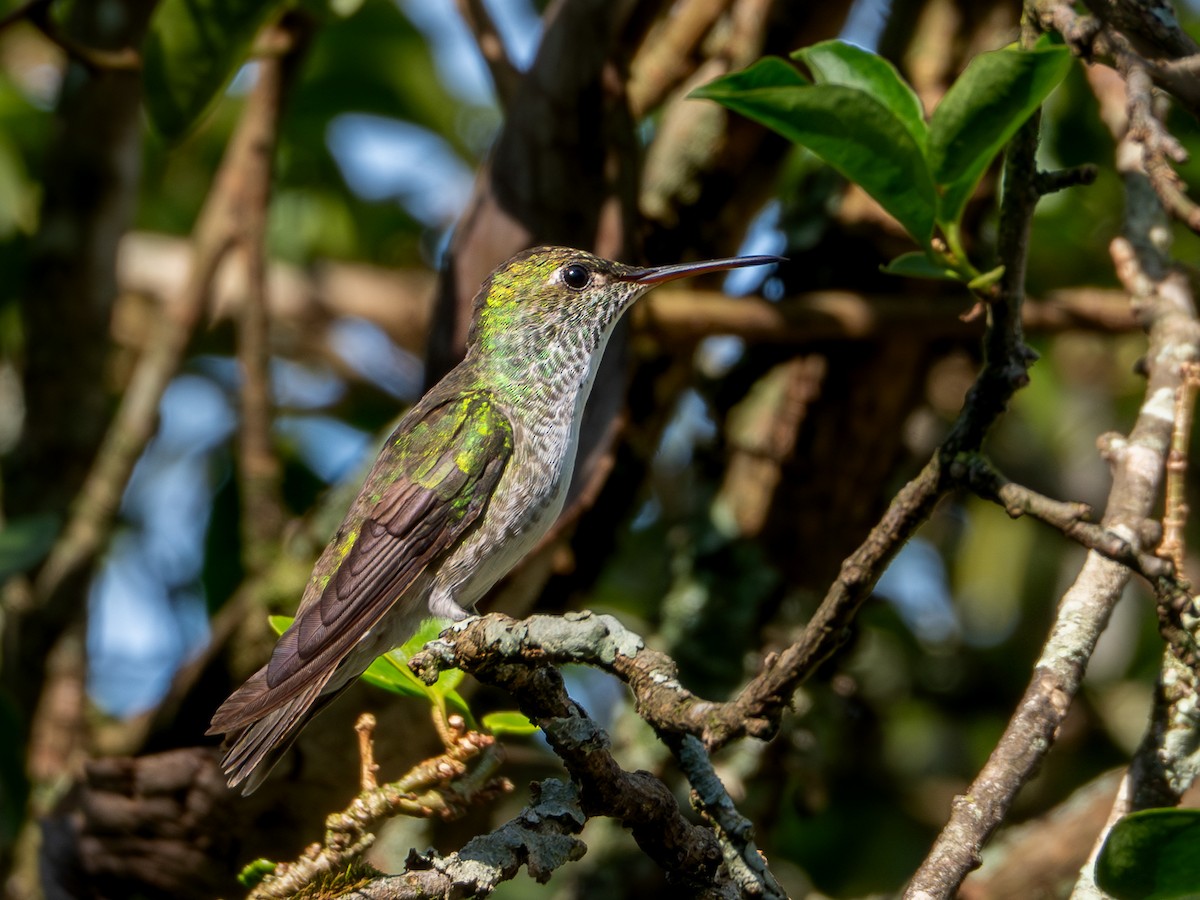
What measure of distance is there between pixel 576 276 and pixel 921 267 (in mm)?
1198

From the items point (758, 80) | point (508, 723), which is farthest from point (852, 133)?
point (508, 723)

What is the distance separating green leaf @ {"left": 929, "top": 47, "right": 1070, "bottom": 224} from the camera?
2.00m

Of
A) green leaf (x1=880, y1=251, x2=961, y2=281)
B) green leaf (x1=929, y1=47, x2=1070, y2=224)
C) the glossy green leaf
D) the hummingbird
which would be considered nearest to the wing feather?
the hummingbird

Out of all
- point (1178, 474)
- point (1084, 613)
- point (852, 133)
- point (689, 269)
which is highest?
point (852, 133)

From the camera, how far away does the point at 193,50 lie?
3.51m

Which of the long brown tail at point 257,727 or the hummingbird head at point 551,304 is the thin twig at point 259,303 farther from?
the long brown tail at point 257,727

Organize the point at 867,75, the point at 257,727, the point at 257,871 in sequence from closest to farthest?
the point at 257,871, the point at 867,75, the point at 257,727

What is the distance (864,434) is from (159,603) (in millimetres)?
2685

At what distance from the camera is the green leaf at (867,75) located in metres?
2.26

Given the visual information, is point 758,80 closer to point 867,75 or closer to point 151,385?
point 867,75

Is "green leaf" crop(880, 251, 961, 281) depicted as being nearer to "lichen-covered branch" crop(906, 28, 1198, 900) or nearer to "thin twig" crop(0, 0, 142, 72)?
"lichen-covered branch" crop(906, 28, 1198, 900)

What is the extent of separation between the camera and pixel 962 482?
191cm

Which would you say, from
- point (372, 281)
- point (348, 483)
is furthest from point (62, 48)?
point (372, 281)

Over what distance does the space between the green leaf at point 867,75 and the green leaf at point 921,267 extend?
19cm
